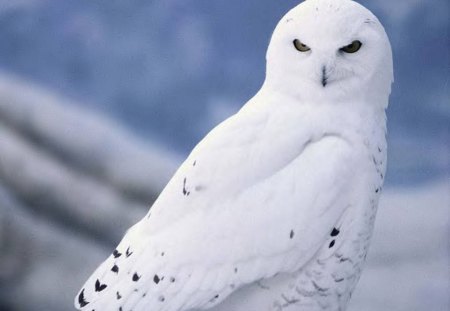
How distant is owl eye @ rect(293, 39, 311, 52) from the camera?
169cm

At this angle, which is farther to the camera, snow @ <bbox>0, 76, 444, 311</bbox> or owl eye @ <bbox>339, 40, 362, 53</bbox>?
snow @ <bbox>0, 76, 444, 311</bbox>

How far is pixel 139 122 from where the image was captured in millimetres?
2473

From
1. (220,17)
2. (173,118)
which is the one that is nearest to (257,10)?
(220,17)

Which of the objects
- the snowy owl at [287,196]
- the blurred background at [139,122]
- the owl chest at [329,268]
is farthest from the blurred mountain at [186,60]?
the owl chest at [329,268]

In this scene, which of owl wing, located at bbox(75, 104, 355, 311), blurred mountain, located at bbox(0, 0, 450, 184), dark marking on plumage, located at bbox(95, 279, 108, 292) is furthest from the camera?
blurred mountain, located at bbox(0, 0, 450, 184)

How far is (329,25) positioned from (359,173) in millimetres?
299

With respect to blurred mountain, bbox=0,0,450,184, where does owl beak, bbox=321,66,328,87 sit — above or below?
below

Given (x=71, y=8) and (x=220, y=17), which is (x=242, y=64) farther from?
(x=71, y=8)

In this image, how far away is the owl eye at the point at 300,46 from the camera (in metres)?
1.69

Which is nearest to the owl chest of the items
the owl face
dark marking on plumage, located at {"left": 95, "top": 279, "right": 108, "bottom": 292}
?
the owl face

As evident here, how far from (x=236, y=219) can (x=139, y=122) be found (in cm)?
87

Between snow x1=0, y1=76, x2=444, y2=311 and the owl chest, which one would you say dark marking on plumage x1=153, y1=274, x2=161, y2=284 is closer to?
the owl chest

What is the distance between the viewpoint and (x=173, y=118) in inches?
96.8

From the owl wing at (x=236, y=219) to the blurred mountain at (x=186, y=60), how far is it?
69 centimetres
